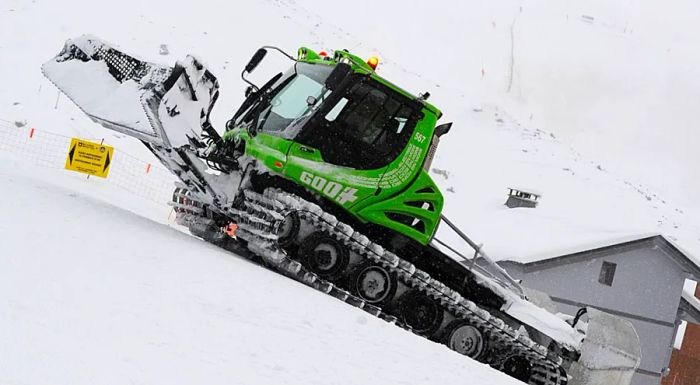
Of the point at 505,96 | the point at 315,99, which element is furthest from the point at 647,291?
the point at 505,96

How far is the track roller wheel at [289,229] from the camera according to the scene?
8.04 m

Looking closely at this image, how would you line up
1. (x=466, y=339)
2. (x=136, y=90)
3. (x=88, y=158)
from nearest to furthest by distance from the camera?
(x=136, y=90) < (x=466, y=339) < (x=88, y=158)

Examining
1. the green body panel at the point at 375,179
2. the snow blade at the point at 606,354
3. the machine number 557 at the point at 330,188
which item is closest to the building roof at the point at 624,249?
the snow blade at the point at 606,354

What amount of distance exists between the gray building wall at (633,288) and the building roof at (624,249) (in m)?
0.03

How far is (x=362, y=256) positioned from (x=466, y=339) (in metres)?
1.55

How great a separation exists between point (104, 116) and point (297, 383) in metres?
4.94

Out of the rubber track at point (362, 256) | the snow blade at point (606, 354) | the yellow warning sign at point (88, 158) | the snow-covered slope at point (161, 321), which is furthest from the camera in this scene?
the yellow warning sign at point (88, 158)

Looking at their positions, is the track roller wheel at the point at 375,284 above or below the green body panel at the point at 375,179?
below

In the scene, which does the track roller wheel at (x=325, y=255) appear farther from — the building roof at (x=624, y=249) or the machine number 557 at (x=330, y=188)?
the building roof at (x=624, y=249)

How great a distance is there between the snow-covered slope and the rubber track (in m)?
0.90

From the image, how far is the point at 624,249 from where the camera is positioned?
22.2 metres

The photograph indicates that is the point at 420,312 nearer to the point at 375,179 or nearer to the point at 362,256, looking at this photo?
the point at 362,256

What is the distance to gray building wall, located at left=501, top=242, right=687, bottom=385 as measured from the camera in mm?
21938

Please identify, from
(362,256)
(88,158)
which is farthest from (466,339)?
(88,158)
